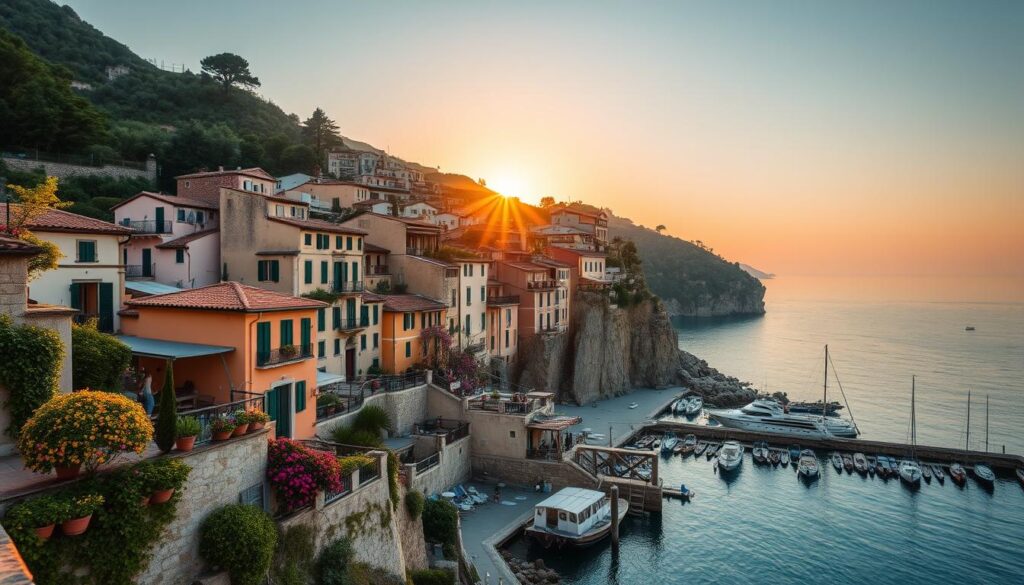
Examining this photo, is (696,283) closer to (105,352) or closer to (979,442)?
(979,442)

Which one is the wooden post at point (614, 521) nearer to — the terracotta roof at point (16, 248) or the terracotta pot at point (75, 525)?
the terracotta pot at point (75, 525)

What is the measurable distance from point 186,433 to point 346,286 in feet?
79.6

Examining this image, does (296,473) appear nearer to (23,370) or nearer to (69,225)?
(23,370)

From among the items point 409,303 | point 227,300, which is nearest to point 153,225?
point 409,303

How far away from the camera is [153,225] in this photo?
38.0 metres

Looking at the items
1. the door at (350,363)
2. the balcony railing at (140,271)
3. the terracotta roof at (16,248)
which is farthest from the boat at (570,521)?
the balcony railing at (140,271)

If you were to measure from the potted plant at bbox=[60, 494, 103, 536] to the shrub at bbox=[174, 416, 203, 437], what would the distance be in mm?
2271

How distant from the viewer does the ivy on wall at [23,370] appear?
12430mm

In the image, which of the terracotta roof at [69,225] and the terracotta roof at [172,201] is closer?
the terracotta roof at [69,225]

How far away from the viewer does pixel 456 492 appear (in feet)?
112

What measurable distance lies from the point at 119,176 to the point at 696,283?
155 meters

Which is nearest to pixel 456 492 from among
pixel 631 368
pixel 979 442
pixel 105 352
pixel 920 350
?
pixel 105 352

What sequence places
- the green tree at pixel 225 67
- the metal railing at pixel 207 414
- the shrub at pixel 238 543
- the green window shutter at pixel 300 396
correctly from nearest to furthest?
1. the shrub at pixel 238 543
2. the metal railing at pixel 207 414
3. the green window shutter at pixel 300 396
4. the green tree at pixel 225 67

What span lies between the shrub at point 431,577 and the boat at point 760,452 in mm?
34643
